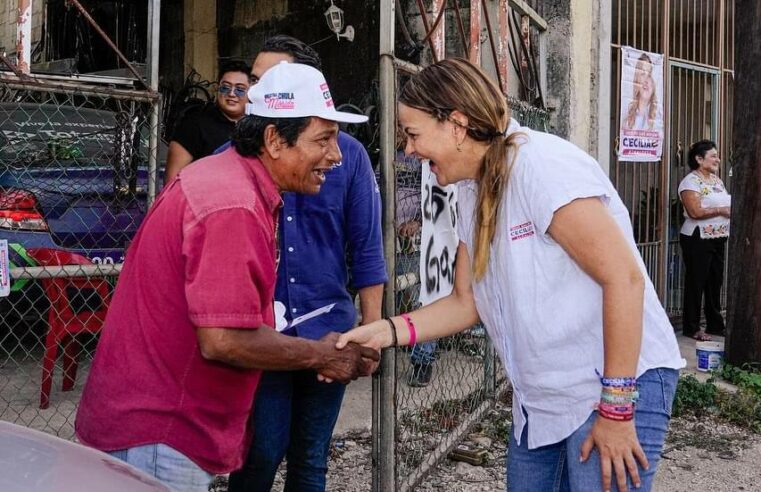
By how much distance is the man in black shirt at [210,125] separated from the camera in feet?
14.1

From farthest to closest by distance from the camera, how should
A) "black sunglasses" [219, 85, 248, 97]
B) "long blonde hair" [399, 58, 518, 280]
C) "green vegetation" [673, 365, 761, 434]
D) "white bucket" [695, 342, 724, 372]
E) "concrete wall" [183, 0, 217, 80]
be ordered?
"concrete wall" [183, 0, 217, 80] → "white bucket" [695, 342, 724, 372] → "green vegetation" [673, 365, 761, 434] → "black sunglasses" [219, 85, 248, 97] → "long blonde hair" [399, 58, 518, 280]

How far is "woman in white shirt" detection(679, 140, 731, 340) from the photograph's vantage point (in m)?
8.16

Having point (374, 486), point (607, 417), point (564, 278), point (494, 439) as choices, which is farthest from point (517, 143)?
point (494, 439)

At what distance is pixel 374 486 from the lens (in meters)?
3.47

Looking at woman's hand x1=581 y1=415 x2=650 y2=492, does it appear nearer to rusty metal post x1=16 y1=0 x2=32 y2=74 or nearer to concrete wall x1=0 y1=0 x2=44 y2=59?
rusty metal post x1=16 y1=0 x2=32 y2=74

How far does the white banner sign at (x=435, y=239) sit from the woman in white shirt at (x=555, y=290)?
1161mm

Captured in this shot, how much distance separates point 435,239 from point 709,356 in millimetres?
4201

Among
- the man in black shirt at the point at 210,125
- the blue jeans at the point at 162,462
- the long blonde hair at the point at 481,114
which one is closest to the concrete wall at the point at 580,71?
the man in black shirt at the point at 210,125

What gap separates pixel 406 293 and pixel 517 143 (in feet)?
6.89

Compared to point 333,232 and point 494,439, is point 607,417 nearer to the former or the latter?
point 333,232

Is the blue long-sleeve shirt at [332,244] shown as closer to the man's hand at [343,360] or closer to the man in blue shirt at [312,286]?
the man in blue shirt at [312,286]

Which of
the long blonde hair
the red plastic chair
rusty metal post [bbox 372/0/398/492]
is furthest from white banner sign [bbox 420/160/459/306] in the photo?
the red plastic chair

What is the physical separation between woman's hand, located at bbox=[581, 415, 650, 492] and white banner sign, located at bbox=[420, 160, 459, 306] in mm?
1493

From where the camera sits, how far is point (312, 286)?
2875mm
